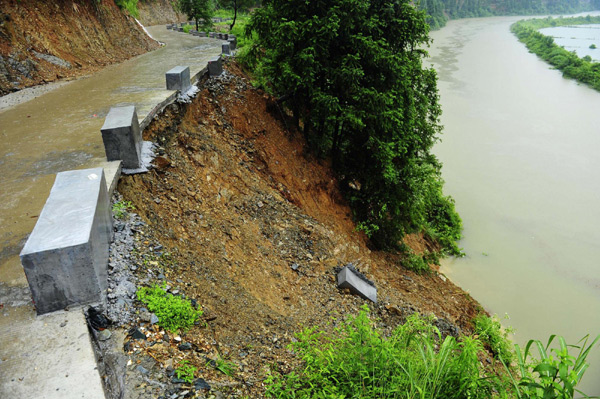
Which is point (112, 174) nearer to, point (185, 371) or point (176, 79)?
point (185, 371)

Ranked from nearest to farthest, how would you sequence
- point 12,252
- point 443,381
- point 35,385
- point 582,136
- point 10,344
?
point 35,385, point 10,344, point 443,381, point 12,252, point 582,136

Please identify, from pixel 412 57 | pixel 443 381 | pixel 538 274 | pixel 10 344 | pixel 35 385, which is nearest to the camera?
pixel 35 385

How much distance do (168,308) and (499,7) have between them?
11715cm

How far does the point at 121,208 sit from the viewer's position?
4539 mm

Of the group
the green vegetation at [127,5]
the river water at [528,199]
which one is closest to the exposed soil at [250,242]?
the river water at [528,199]

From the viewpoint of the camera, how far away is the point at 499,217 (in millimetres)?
14078

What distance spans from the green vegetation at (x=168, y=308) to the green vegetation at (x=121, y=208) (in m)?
1.19

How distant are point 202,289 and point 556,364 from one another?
132 inches

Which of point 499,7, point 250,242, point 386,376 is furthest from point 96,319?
point 499,7

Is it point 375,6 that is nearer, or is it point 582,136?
point 375,6

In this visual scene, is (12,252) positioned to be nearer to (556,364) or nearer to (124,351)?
(124,351)

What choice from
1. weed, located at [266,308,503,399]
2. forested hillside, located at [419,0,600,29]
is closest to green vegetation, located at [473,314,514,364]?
weed, located at [266,308,503,399]

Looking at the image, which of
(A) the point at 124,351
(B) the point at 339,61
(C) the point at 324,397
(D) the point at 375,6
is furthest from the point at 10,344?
(D) the point at 375,6

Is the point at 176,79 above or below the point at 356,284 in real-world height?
above
